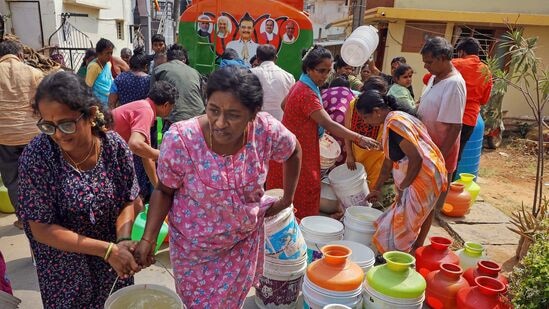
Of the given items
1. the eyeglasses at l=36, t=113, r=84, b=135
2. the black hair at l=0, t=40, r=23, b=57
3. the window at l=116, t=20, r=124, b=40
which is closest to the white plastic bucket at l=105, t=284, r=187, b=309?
the eyeglasses at l=36, t=113, r=84, b=135

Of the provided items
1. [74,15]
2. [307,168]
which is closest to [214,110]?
[307,168]

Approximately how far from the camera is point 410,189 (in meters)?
3.11

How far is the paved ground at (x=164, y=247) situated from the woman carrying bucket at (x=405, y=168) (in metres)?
1.21

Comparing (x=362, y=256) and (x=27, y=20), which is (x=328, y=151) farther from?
(x=27, y=20)

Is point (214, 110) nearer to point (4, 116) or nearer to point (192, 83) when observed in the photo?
point (4, 116)

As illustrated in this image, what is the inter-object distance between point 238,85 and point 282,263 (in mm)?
1441

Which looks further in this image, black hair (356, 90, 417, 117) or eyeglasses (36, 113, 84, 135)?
black hair (356, 90, 417, 117)

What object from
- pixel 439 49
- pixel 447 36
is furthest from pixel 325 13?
pixel 439 49

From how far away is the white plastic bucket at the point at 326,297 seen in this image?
2.40m

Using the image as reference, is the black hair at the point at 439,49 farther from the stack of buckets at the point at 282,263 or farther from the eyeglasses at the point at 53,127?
the eyeglasses at the point at 53,127

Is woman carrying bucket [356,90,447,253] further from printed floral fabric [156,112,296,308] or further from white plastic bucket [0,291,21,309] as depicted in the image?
white plastic bucket [0,291,21,309]

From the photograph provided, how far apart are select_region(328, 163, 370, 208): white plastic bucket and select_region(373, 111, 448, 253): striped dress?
0.57 meters

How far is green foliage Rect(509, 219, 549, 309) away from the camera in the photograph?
6.78 ft

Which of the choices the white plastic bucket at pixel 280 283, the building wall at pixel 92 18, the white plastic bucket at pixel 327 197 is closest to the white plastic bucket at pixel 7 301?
the white plastic bucket at pixel 280 283
